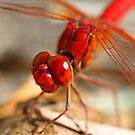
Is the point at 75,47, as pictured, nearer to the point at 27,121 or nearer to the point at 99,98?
the point at 27,121

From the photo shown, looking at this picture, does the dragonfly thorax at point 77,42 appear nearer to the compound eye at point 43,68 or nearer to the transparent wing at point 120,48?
the transparent wing at point 120,48

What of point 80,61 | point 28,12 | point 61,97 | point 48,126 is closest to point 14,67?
point 61,97

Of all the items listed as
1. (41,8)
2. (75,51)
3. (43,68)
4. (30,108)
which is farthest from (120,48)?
(41,8)

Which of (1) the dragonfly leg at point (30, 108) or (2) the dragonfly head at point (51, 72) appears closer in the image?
(2) the dragonfly head at point (51, 72)

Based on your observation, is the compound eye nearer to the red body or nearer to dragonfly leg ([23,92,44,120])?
the red body

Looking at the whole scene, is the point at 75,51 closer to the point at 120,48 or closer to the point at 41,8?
the point at 120,48

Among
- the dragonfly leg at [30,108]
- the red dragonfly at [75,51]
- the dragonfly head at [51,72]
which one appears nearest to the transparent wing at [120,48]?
the red dragonfly at [75,51]

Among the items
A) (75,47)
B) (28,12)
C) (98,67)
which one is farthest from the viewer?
(98,67)
